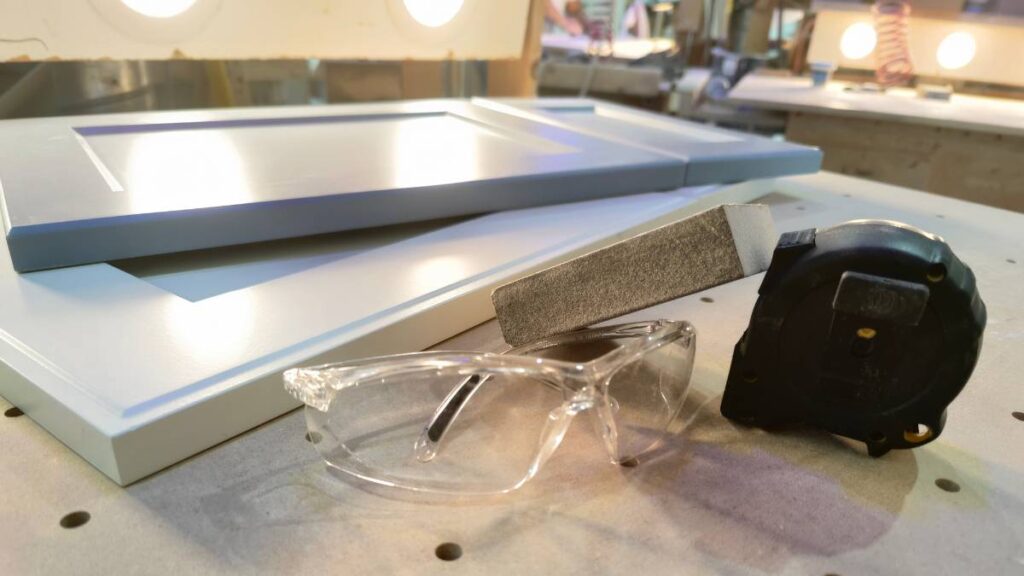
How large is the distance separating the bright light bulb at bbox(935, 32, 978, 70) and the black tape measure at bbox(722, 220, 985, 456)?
7.87 ft

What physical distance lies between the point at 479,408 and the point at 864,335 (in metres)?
0.27

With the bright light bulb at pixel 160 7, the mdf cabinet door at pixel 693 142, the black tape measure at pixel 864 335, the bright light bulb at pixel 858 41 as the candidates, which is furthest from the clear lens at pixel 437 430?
the bright light bulb at pixel 858 41

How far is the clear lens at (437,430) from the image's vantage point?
1.57 ft

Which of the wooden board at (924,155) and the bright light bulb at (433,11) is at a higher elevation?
the bright light bulb at (433,11)

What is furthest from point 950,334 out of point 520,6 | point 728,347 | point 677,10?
point 677,10

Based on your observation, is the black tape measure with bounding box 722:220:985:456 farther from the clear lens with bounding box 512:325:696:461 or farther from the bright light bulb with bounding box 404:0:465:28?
the bright light bulb with bounding box 404:0:465:28

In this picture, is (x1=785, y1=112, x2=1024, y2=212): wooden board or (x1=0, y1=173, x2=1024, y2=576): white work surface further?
(x1=785, y1=112, x2=1024, y2=212): wooden board

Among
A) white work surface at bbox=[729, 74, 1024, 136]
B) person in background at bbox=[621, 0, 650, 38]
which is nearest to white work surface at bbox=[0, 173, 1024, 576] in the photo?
Answer: white work surface at bbox=[729, 74, 1024, 136]

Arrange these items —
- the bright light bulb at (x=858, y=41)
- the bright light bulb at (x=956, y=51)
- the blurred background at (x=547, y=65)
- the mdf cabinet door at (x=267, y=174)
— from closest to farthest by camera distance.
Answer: the mdf cabinet door at (x=267, y=174) < the blurred background at (x=547, y=65) < the bright light bulb at (x=956, y=51) < the bright light bulb at (x=858, y=41)

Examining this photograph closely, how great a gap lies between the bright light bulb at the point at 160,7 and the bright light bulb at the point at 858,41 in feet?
7.54

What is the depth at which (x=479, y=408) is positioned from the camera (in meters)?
0.53

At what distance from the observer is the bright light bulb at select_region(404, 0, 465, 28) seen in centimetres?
144

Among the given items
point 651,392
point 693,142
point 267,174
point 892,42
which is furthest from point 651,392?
point 892,42

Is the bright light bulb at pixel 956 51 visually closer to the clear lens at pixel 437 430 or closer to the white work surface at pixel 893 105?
the white work surface at pixel 893 105
